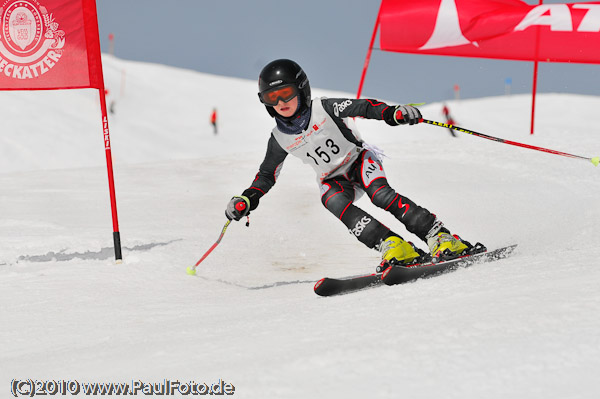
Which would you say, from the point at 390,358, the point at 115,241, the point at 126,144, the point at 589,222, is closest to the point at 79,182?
the point at 115,241

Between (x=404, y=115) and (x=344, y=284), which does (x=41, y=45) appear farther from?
(x=344, y=284)

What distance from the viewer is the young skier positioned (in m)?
3.88

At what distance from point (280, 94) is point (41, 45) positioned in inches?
84.9

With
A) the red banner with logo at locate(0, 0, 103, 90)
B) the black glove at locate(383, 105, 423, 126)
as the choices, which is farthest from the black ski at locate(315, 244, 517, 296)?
the red banner with logo at locate(0, 0, 103, 90)

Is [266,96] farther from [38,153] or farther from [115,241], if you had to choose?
[38,153]

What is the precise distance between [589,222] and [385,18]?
5086 mm

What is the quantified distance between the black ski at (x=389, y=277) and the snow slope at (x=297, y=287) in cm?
21

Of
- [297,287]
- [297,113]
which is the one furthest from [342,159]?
[297,287]

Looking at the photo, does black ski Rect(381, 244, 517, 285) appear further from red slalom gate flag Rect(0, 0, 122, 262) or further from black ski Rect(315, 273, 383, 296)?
red slalom gate flag Rect(0, 0, 122, 262)

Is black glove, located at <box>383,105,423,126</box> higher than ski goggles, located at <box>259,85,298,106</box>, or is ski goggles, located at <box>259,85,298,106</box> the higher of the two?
ski goggles, located at <box>259,85,298,106</box>

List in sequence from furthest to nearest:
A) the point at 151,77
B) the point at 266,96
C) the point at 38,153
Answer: the point at 151,77
the point at 38,153
the point at 266,96

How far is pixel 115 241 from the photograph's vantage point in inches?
197

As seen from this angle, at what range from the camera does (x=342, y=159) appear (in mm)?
4305

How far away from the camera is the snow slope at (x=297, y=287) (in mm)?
1886
